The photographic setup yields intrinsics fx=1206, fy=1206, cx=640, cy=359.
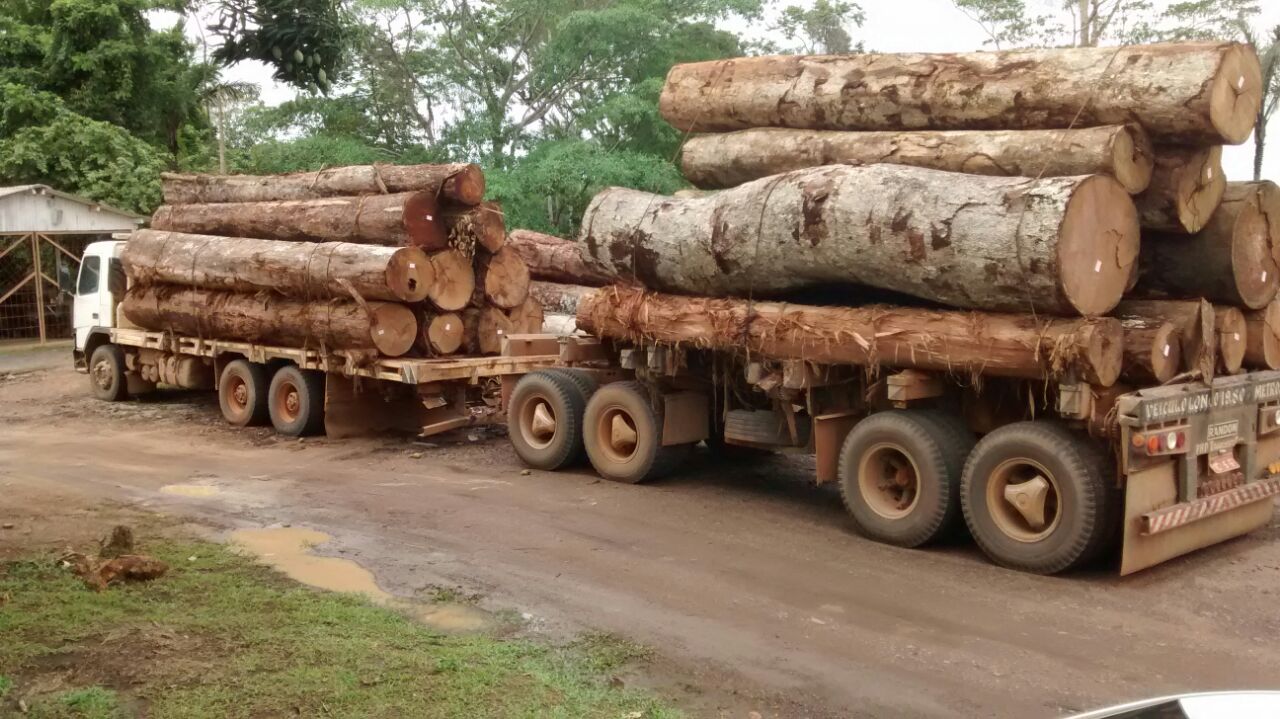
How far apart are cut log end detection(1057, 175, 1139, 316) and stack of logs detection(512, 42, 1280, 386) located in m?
0.01

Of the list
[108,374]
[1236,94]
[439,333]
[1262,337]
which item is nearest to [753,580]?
[1262,337]

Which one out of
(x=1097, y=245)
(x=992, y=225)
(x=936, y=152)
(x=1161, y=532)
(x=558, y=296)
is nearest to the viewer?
(x=1161, y=532)

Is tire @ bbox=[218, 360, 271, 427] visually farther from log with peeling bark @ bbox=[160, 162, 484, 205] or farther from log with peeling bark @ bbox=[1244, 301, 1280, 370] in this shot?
log with peeling bark @ bbox=[1244, 301, 1280, 370]

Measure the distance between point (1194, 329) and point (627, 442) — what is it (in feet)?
17.3

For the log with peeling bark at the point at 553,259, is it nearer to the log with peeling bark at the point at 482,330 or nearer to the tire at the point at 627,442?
the log with peeling bark at the point at 482,330

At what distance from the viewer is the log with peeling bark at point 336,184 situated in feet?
47.0

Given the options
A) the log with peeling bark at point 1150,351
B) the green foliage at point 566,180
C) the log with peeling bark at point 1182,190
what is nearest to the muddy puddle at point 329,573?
the log with peeling bark at point 1150,351

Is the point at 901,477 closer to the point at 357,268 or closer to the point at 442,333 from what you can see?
the point at 442,333

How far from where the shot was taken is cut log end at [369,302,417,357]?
1382 cm

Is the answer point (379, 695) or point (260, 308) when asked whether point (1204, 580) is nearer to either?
point (379, 695)

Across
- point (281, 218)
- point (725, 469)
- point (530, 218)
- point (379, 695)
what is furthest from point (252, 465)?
point (530, 218)

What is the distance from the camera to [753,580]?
8.13 m

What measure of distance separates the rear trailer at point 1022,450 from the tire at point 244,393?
664 cm

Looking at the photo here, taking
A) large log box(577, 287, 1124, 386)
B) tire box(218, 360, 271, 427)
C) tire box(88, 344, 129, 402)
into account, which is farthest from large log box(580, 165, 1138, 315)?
tire box(88, 344, 129, 402)
